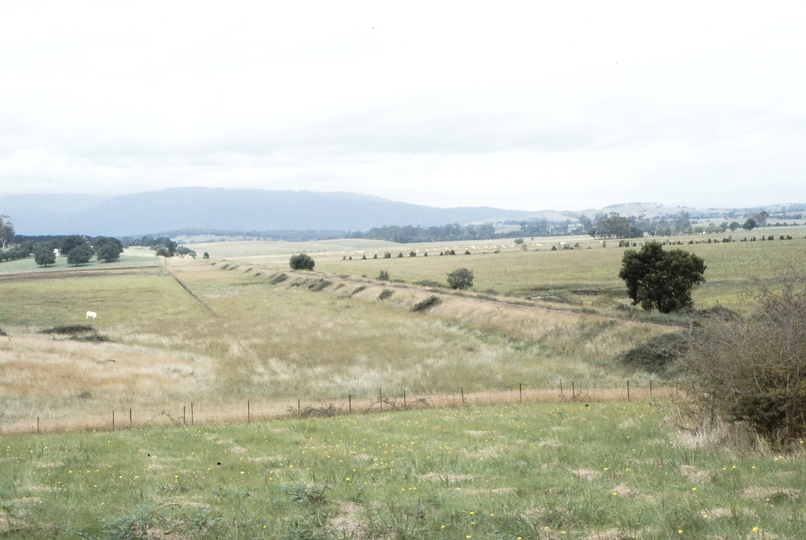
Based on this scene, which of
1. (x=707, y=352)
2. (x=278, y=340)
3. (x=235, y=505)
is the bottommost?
(x=278, y=340)

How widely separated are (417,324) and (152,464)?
40322 millimetres

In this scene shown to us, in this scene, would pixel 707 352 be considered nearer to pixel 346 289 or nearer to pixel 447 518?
pixel 447 518

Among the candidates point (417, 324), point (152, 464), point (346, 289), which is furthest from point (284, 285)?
point (152, 464)

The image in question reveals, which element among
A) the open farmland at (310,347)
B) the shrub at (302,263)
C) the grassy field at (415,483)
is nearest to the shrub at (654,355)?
the open farmland at (310,347)

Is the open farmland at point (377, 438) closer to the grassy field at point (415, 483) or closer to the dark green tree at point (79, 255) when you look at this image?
the grassy field at point (415, 483)

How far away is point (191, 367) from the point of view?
38500mm

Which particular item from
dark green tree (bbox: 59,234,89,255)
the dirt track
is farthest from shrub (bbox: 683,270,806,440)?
dark green tree (bbox: 59,234,89,255)

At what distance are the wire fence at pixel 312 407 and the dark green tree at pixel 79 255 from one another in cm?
16477

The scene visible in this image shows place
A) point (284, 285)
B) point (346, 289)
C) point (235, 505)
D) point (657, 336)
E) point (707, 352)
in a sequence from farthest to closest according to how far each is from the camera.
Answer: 1. point (284, 285)
2. point (346, 289)
3. point (657, 336)
4. point (707, 352)
5. point (235, 505)

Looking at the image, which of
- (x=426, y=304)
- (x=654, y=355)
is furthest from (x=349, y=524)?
(x=426, y=304)

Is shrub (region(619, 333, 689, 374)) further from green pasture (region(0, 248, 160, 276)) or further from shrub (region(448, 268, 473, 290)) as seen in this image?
green pasture (region(0, 248, 160, 276))

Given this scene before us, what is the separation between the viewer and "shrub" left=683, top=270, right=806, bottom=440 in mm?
12930

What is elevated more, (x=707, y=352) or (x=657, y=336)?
(x=707, y=352)

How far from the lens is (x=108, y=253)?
7505 inches
